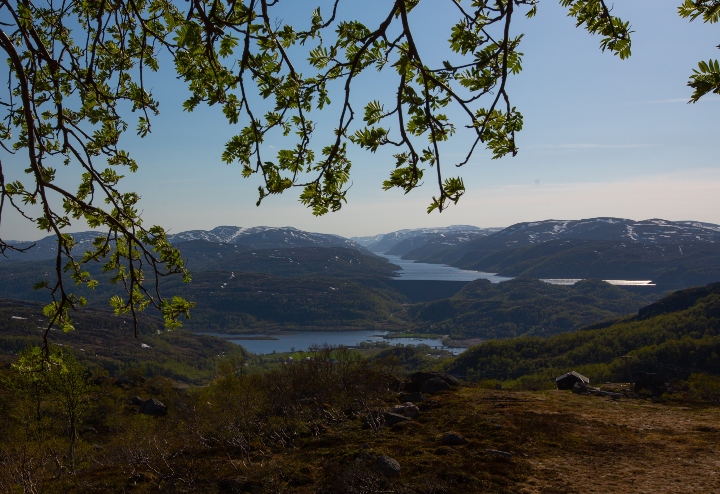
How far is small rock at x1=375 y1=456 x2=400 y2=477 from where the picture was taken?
12.5 metres

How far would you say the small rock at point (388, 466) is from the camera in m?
12.5

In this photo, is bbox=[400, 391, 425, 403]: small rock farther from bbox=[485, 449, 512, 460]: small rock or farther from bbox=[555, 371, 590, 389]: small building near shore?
bbox=[555, 371, 590, 389]: small building near shore

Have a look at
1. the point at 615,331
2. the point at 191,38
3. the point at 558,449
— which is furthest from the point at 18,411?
the point at 615,331

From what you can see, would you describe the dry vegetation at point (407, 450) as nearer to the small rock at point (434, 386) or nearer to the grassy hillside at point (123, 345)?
the small rock at point (434, 386)

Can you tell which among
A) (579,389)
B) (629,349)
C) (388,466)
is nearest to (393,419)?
(388,466)

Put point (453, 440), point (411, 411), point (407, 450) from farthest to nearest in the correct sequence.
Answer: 1. point (411, 411)
2. point (453, 440)
3. point (407, 450)

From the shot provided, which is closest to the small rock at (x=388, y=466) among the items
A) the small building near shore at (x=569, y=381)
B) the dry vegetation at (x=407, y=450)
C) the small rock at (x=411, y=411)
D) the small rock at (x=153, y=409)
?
the dry vegetation at (x=407, y=450)

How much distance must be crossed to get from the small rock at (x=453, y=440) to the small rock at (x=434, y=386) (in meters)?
10.3

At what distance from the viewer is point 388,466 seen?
1271 centimetres

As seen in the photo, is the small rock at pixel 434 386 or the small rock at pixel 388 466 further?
the small rock at pixel 434 386

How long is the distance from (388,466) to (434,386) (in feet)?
46.9

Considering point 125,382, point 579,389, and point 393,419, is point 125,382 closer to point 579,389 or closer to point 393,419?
point 393,419

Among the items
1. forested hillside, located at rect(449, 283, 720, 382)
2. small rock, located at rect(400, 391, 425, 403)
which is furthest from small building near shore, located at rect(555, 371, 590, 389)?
forested hillside, located at rect(449, 283, 720, 382)

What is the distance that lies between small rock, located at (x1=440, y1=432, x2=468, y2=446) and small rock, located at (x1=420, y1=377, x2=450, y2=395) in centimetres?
1033
